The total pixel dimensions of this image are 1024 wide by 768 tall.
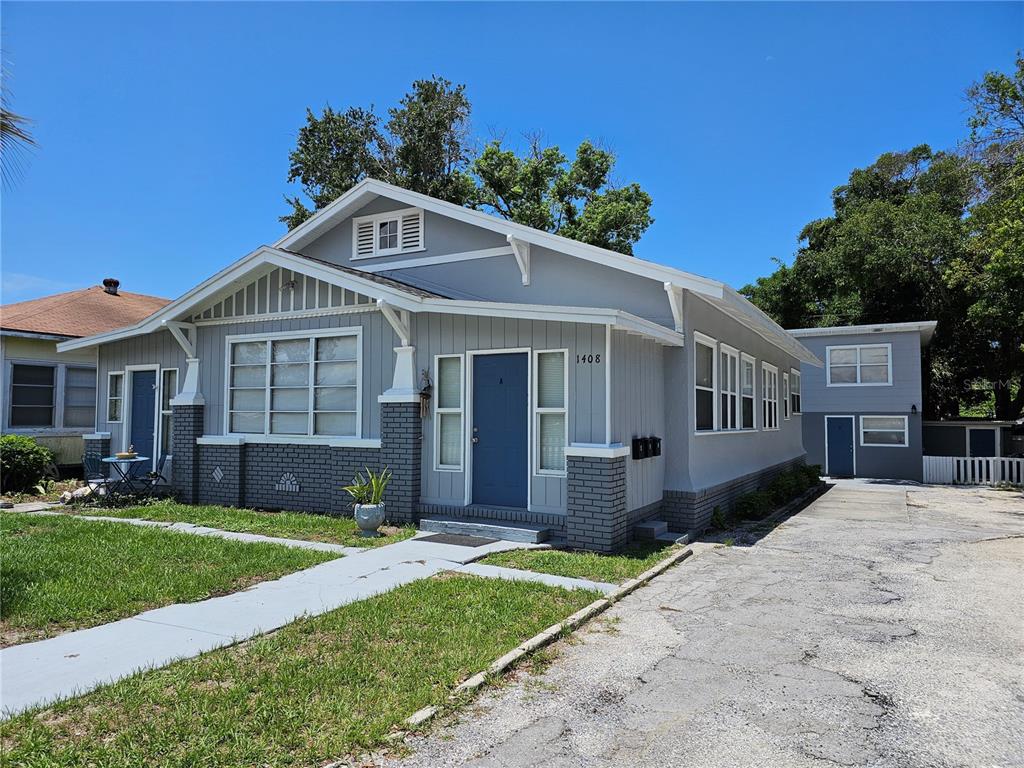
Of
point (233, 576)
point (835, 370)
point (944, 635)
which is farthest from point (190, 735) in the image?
point (835, 370)

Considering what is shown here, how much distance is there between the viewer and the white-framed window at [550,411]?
840cm

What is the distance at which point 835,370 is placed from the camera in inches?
842

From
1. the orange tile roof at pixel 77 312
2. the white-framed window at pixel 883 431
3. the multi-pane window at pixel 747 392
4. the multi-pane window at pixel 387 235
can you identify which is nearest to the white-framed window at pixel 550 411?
the multi-pane window at pixel 387 235

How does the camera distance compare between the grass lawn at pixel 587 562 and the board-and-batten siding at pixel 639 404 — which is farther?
the board-and-batten siding at pixel 639 404

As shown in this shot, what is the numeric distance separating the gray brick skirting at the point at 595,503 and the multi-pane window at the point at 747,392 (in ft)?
19.1

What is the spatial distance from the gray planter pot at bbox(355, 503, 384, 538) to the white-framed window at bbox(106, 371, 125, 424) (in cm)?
714

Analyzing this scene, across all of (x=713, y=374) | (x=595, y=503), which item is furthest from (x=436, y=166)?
(x=595, y=503)

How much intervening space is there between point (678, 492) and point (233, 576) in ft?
19.7

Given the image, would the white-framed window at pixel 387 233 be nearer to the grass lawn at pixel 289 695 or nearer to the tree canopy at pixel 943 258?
the grass lawn at pixel 289 695

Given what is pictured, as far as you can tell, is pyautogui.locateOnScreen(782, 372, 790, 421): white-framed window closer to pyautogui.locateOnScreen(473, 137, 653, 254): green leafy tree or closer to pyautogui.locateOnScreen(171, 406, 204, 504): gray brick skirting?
pyautogui.locateOnScreen(473, 137, 653, 254): green leafy tree

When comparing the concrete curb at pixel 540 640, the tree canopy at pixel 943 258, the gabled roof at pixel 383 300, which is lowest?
the concrete curb at pixel 540 640

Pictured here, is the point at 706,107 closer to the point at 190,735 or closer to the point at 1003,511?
the point at 1003,511

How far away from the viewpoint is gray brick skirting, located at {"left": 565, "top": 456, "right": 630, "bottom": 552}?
7559mm

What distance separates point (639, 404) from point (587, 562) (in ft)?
8.19
